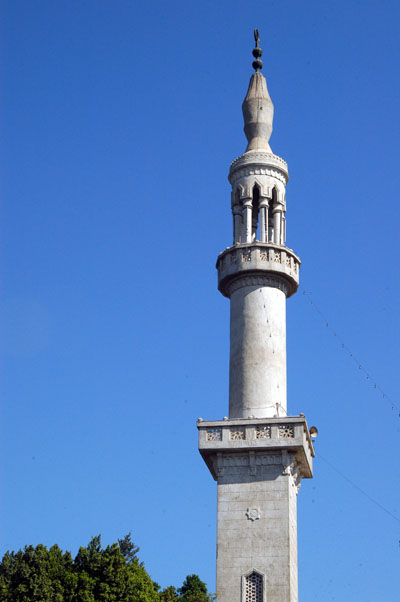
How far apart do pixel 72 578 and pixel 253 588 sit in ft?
37.7

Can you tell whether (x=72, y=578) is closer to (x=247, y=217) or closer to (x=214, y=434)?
(x=214, y=434)

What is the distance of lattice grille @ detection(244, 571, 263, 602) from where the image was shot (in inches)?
1462

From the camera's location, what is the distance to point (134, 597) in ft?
149

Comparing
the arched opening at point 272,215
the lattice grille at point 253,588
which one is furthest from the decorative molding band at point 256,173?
the lattice grille at point 253,588

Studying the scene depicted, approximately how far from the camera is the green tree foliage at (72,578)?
44688 millimetres

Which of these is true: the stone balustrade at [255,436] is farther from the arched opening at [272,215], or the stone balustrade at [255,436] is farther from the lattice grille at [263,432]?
the arched opening at [272,215]

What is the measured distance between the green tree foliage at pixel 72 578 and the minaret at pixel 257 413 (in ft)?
28.3

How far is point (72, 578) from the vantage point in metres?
45.2

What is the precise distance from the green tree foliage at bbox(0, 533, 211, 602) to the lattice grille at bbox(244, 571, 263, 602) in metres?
9.68

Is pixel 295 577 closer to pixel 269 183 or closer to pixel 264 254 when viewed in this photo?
pixel 264 254

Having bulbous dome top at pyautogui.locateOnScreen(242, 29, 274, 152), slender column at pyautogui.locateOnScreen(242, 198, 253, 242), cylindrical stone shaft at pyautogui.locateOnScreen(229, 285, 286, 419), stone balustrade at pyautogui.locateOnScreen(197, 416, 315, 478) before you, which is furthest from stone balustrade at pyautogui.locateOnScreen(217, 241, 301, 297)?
stone balustrade at pyautogui.locateOnScreen(197, 416, 315, 478)

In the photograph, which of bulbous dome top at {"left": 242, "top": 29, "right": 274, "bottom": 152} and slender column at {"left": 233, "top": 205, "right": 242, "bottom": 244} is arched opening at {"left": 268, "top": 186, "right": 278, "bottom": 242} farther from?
bulbous dome top at {"left": 242, "top": 29, "right": 274, "bottom": 152}

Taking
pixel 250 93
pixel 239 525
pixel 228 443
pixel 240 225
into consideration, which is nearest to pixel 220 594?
pixel 239 525

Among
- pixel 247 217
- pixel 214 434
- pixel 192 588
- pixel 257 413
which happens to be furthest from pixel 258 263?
pixel 192 588
